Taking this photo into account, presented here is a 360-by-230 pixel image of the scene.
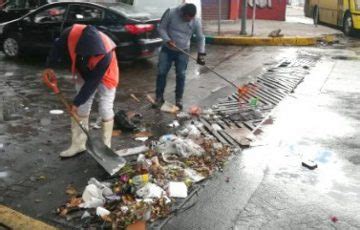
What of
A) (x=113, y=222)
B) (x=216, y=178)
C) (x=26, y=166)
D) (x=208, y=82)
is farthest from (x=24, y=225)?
(x=208, y=82)

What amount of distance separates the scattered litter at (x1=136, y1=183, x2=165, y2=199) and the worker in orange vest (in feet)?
3.74

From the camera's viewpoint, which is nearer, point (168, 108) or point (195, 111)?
point (195, 111)

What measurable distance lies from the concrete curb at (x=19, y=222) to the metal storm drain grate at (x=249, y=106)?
2.74 meters

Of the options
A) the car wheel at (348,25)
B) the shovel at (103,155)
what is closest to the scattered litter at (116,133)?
the shovel at (103,155)

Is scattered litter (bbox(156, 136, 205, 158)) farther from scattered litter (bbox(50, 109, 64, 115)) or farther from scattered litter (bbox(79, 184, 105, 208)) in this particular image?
scattered litter (bbox(50, 109, 64, 115))

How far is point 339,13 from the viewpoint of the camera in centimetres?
1791

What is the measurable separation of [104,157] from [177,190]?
2.98 feet

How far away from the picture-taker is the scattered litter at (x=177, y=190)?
4.38 m

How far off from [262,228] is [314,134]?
269 centimetres

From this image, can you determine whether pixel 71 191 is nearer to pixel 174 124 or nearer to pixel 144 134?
pixel 144 134

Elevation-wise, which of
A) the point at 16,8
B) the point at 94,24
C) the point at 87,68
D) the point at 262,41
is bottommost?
the point at 262,41

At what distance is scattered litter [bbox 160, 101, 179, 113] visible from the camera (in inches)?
280

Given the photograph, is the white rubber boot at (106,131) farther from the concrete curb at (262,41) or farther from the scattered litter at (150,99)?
the concrete curb at (262,41)

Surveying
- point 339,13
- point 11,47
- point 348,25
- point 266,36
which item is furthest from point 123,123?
point 339,13
